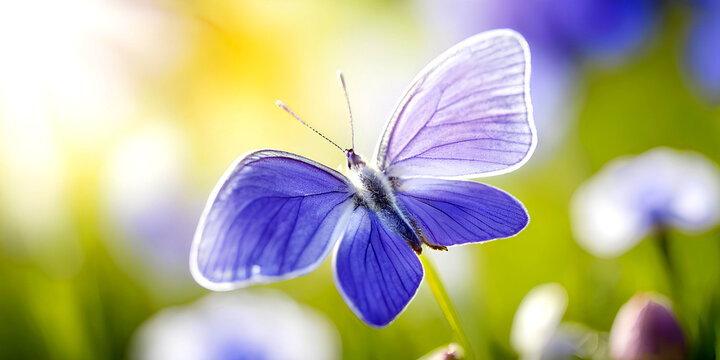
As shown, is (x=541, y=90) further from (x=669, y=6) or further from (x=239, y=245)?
(x=239, y=245)

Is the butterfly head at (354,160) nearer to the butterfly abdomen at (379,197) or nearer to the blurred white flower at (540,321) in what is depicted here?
the butterfly abdomen at (379,197)

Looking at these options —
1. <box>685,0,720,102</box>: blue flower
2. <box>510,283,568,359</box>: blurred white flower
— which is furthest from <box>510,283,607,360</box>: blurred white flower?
<box>685,0,720,102</box>: blue flower

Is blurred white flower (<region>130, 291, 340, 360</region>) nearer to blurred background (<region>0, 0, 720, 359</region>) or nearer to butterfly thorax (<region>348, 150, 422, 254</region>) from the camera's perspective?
blurred background (<region>0, 0, 720, 359</region>)

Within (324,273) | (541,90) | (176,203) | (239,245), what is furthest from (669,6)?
(239,245)

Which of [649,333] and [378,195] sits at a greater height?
[378,195]

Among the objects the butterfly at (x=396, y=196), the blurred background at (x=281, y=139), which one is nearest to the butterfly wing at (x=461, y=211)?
the butterfly at (x=396, y=196)

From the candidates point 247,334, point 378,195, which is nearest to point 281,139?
point 247,334

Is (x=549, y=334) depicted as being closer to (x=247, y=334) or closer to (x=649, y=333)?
(x=649, y=333)
